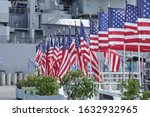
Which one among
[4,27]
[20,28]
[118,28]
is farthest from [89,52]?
[20,28]

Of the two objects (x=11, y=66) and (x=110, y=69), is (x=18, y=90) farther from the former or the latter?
(x=11, y=66)

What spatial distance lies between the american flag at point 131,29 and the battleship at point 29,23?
123ft

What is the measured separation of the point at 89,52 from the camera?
24.6 metres

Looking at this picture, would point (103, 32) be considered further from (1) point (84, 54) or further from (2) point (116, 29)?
(1) point (84, 54)

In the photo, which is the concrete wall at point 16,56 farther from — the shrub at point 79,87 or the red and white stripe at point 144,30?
the red and white stripe at point 144,30

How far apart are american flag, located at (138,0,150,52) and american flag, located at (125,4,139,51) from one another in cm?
74

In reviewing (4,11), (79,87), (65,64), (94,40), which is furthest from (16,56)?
(79,87)

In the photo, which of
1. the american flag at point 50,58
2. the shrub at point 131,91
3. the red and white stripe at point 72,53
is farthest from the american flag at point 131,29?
the american flag at point 50,58

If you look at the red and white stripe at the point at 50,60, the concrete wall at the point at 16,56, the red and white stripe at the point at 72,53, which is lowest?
the concrete wall at the point at 16,56

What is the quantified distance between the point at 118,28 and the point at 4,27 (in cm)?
4394

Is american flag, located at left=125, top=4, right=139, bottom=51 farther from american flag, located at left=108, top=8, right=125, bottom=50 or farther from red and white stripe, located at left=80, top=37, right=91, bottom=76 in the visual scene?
red and white stripe, located at left=80, top=37, right=91, bottom=76

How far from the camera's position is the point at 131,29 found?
18109mm

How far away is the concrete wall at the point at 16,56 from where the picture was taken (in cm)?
5894

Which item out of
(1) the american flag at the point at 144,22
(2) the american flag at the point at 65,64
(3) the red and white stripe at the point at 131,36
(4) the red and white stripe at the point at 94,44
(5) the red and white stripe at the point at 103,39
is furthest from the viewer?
(2) the american flag at the point at 65,64
